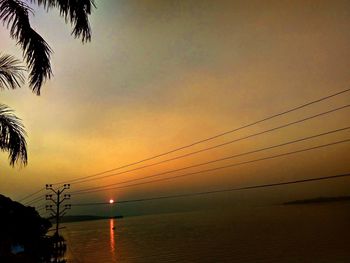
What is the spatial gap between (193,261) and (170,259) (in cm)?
858

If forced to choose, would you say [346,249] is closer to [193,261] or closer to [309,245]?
[309,245]

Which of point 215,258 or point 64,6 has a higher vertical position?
point 64,6

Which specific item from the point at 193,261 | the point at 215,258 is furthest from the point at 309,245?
the point at 193,261

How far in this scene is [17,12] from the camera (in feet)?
31.4

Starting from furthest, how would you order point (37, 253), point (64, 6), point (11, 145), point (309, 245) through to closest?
point (309, 245) < point (37, 253) < point (11, 145) < point (64, 6)

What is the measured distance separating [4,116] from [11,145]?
122 cm

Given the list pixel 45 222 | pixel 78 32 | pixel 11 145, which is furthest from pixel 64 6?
pixel 45 222

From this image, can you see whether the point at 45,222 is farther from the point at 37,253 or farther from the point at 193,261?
the point at 193,261

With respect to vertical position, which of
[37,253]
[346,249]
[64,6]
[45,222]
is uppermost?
[64,6]

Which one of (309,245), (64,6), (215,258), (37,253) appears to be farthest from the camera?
(309,245)

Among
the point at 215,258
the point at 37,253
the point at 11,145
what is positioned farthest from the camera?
the point at 215,258

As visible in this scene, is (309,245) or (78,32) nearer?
(78,32)

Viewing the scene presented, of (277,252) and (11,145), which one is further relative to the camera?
(277,252)

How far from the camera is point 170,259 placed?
9550 centimetres
